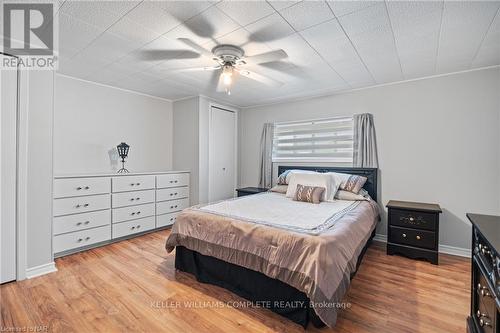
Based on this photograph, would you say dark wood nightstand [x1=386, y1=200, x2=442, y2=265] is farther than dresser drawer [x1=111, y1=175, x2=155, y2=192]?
No

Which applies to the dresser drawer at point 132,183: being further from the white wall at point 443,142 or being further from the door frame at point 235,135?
the white wall at point 443,142

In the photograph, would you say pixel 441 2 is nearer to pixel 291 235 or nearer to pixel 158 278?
pixel 291 235

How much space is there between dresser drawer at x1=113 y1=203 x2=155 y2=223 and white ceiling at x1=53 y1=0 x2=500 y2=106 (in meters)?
1.96

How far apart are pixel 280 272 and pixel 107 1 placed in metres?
2.42

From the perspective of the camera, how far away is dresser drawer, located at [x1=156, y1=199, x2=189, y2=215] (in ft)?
13.4

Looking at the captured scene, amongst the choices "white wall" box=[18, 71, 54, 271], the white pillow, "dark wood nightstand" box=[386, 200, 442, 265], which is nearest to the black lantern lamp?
"white wall" box=[18, 71, 54, 271]

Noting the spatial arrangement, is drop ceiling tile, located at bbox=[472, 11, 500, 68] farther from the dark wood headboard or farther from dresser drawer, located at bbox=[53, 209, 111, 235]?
dresser drawer, located at bbox=[53, 209, 111, 235]

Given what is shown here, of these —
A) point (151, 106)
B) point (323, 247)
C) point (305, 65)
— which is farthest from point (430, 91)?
point (151, 106)

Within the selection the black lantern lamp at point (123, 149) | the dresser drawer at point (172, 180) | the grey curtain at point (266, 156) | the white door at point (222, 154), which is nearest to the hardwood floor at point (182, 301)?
the dresser drawer at point (172, 180)

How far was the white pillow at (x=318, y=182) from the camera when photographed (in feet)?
10.9

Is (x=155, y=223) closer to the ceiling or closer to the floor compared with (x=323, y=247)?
closer to the floor

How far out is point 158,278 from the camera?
2.49m

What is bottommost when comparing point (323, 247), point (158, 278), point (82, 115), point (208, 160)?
point (158, 278)

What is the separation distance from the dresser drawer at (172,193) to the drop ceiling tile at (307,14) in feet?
10.6
